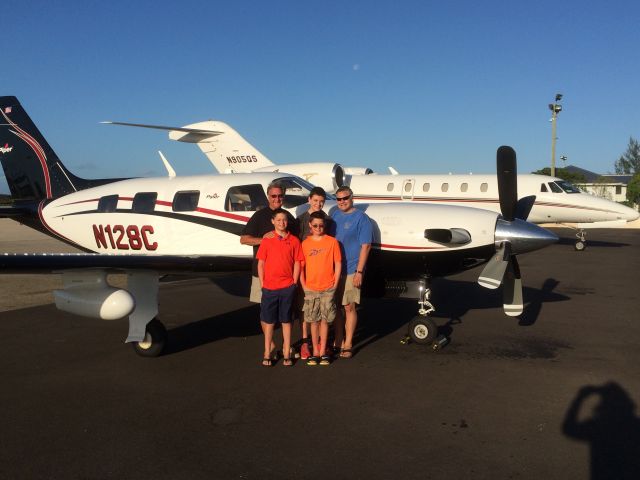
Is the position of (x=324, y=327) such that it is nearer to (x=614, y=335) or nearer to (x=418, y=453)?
(x=418, y=453)

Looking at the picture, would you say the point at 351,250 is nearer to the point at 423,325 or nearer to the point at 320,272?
the point at 320,272

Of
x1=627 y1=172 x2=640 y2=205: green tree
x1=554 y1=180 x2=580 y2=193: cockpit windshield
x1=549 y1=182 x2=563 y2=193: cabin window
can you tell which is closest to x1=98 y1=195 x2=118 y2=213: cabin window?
x1=549 y1=182 x2=563 y2=193: cabin window

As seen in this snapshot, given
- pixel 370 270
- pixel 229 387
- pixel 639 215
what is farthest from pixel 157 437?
pixel 639 215

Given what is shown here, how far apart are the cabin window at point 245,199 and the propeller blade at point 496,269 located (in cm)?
313

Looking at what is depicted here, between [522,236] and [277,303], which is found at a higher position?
[522,236]

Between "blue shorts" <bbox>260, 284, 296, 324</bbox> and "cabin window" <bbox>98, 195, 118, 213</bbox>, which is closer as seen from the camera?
"blue shorts" <bbox>260, 284, 296, 324</bbox>

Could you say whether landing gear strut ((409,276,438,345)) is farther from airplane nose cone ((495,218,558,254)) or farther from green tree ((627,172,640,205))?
green tree ((627,172,640,205))

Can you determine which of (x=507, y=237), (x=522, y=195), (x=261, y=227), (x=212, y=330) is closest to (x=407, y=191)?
(x=522, y=195)

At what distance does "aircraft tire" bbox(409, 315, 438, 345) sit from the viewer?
264 inches

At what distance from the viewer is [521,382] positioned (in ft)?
17.8

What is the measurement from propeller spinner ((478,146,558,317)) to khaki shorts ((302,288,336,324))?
70.1 inches

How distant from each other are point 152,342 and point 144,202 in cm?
259

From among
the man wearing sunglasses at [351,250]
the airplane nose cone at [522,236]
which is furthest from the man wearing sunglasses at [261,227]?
the airplane nose cone at [522,236]

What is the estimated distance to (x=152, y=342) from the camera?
6.43 metres
